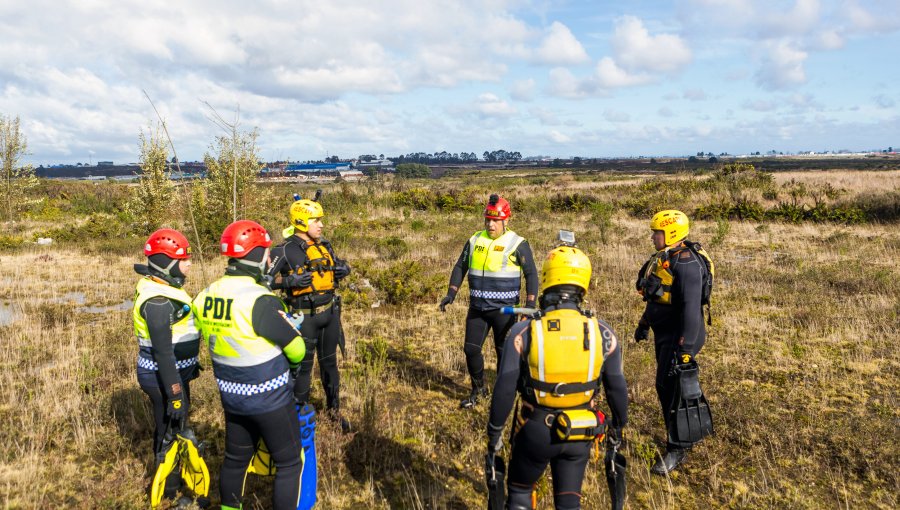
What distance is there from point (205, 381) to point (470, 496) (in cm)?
408

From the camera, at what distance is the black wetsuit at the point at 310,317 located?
17.1 ft

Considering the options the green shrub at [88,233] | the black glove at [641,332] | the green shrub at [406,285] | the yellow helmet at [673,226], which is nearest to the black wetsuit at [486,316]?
the black glove at [641,332]

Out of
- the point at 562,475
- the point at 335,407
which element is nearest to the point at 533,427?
the point at 562,475

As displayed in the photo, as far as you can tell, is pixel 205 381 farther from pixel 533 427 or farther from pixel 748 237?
pixel 748 237

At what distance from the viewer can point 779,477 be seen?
15.8 ft

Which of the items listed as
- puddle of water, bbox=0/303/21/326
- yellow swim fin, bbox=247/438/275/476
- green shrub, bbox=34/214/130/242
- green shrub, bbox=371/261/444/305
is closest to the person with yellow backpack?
yellow swim fin, bbox=247/438/275/476

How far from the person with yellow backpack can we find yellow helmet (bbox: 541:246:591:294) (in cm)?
288

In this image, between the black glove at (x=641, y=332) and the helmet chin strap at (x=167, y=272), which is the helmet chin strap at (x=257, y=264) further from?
the black glove at (x=641, y=332)

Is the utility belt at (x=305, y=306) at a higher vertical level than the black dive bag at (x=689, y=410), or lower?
higher

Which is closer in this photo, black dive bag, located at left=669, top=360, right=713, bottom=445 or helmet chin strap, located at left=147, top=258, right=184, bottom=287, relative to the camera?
helmet chin strap, located at left=147, top=258, right=184, bottom=287

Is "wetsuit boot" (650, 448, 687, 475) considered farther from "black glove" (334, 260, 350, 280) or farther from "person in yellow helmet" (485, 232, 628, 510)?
"black glove" (334, 260, 350, 280)

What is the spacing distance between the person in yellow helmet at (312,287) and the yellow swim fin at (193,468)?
1.38 metres

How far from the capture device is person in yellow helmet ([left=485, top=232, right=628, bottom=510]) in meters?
2.88

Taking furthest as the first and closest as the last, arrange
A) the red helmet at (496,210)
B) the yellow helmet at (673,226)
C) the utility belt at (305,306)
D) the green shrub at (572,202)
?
1. the green shrub at (572,202)
2. the red helmet at (496,210)
3. the utility belt at (305,306)
4. the yellow helmet at (673,226)
